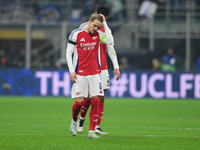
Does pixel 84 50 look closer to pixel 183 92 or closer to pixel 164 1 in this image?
pixel 183 92

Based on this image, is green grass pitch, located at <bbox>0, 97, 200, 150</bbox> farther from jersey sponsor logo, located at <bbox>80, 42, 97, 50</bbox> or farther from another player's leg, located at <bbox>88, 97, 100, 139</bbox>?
jersey sponsor logo, located at <bbox>80, 42, 97, 50</bbox>

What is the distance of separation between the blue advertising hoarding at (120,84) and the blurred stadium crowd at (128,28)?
3.88 feet

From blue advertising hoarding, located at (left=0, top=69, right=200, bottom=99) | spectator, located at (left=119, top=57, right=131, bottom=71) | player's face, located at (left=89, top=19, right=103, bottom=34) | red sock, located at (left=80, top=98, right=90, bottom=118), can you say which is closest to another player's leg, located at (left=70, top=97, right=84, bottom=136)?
red sock, located at (left=80, top=98, right=90, bottom=118)

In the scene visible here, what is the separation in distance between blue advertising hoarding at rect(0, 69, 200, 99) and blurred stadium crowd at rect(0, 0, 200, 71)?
3.88 ft

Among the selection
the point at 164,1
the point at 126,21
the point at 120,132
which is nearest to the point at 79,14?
the point at 126,21

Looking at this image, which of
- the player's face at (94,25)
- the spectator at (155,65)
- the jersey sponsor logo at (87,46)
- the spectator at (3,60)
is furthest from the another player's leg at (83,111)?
the spectator at (3,60)

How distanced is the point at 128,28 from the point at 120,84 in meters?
3.57

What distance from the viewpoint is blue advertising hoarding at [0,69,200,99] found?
854 inches

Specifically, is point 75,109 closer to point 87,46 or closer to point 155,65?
point 87,46

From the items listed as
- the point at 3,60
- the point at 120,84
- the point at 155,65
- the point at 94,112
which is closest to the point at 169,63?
the point at 155,65

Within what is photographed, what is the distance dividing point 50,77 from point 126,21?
5.10m

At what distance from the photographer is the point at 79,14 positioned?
86.2 ft

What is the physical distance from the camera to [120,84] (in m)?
22.1

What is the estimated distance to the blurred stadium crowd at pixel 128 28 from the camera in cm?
2358
